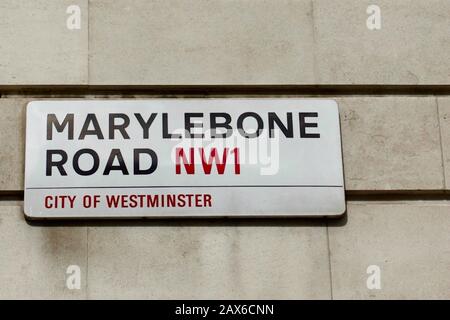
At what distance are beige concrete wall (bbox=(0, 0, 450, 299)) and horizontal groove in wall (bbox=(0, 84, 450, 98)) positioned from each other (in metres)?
0.02

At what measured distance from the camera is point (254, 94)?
25.4ft

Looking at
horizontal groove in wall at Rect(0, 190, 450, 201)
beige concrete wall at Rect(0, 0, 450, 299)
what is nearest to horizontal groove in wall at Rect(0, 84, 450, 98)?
beige concrete wall at Rect(0, 0, 450, 299)

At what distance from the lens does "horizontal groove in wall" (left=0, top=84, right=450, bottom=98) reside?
7656mm

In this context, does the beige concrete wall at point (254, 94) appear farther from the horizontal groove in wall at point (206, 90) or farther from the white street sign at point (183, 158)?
the white street sign at point (183, 158)

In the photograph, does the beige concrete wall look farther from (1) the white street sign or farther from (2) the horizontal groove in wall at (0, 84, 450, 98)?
A: (1) the white street sign

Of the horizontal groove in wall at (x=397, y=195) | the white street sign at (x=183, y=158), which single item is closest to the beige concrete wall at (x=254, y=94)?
the horizontal groove in wall at (x=397, y=195)

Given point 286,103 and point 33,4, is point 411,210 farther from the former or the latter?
point 33,4

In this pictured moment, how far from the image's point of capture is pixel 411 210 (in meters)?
7.52

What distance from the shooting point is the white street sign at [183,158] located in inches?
289

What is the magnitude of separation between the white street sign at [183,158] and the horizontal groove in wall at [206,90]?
0.11 m

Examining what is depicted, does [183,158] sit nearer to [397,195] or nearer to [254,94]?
[254,94]

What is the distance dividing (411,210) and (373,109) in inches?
38.0

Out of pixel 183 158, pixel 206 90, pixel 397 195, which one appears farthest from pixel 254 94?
pixel 397 195
